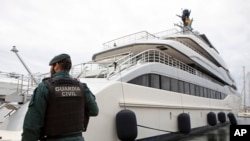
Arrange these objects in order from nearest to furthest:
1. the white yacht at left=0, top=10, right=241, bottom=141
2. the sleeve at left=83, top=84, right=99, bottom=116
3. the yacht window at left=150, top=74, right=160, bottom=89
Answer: the sleeve at left=83, top=84, right=99, bottom=116, the white yacht at left=0, top=10, right=241, bottom=141, the yacht window at left=150, top=74, right=160, bottom=89

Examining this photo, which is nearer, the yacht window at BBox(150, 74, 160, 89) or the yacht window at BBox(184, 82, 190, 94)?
the yacht window at BBox(150, 74, 160, 89)

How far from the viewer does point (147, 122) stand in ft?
24.4

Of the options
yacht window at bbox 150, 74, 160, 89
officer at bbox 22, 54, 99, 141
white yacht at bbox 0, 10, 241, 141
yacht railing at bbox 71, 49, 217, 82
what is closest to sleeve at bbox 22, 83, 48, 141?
officer at bbox 22, 54, 99, 141

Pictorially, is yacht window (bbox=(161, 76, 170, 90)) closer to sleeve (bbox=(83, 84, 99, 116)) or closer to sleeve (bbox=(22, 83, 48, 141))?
sleeve (bbox=(83, 84, 99, 116))

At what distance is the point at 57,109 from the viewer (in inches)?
87.8

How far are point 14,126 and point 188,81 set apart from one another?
9316 millimetres

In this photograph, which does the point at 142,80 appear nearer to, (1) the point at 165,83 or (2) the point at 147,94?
(2) the point at 147,94

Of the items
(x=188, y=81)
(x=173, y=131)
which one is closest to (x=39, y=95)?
(x=173, y=131)

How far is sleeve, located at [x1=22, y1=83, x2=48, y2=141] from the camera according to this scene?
211 centimetres

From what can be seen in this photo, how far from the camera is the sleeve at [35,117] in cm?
211

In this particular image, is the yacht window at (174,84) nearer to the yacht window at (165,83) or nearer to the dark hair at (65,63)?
the yacht window at (165,83)

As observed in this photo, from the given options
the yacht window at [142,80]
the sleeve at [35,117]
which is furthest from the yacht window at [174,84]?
the sleeve at [35,117]

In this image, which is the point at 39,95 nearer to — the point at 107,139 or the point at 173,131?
the point at 107,139

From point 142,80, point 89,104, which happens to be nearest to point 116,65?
point 142,80
